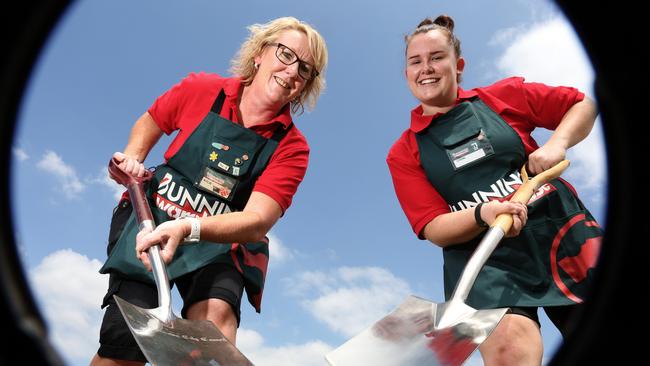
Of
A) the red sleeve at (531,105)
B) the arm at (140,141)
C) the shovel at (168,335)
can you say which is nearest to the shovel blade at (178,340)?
the shovel at (168,335)

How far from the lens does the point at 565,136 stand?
2.10 metres

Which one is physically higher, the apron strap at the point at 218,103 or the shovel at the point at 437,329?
the apron strap at the point at 218,103

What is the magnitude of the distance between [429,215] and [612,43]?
5.28 ft

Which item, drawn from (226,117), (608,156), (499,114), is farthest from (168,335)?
(499,114)

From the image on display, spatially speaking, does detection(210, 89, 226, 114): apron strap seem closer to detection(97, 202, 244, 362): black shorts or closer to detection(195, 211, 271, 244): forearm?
detection(195, 211, 271, 244): forearm

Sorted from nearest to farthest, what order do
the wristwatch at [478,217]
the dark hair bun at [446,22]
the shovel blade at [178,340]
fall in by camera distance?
the shovel blade at [178,340]
the wristwatch at [478,217]
the dark hair bun at [446,22]

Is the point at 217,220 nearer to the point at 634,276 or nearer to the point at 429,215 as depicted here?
the point at 429,215

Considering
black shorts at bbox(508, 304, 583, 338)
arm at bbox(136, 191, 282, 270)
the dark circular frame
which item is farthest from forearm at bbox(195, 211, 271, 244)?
the dark circular frame

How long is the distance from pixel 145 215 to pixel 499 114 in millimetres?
1465

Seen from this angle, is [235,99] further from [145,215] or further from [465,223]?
[465,223]

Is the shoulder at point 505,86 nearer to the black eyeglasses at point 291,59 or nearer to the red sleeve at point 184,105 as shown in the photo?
the black eyeglasses at point 291,59

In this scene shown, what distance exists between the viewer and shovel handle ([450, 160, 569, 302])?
1879 millimetres

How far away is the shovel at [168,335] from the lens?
156 cm

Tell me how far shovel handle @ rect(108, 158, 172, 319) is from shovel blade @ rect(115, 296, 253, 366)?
89 millimetres
